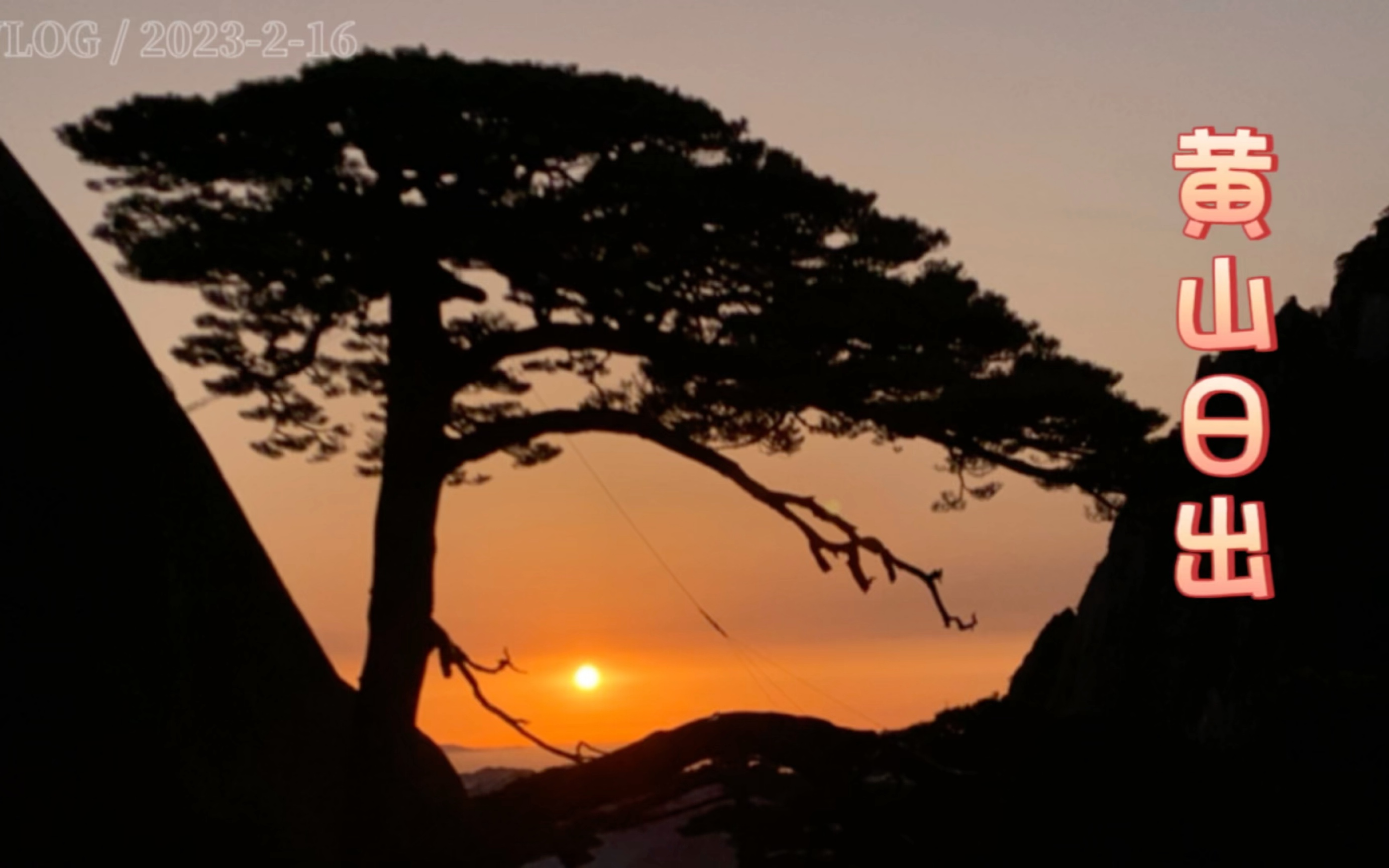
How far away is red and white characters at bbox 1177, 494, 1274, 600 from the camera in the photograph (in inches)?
658

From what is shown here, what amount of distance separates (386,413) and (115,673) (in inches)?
148

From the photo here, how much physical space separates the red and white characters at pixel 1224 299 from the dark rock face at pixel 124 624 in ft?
34.3

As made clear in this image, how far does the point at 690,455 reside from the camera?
12.9 m

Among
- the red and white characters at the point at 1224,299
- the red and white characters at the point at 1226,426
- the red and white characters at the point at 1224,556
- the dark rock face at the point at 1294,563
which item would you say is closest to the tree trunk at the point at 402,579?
the red and white characters at the point at 1226,426

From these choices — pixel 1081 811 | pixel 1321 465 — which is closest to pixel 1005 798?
pixel 1081 811

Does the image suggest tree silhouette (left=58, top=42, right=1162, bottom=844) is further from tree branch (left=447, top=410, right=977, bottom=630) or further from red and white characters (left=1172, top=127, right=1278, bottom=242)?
red and white characters (left=1172, top=127, right=1278, bottom=242)

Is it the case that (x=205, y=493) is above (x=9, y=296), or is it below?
below

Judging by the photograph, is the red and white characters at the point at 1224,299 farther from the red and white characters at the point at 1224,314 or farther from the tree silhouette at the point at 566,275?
the tree silhouette at the point at 566,275

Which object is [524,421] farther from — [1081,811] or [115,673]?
[1081,811]

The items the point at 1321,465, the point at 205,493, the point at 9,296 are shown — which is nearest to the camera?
the point at 9,296

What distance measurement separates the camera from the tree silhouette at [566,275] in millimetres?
12055

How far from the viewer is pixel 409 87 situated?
481 inches

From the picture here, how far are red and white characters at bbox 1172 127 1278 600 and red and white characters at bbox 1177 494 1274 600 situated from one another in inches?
0.7

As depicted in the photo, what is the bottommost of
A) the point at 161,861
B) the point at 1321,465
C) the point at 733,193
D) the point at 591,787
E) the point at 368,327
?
the point at 161,861
